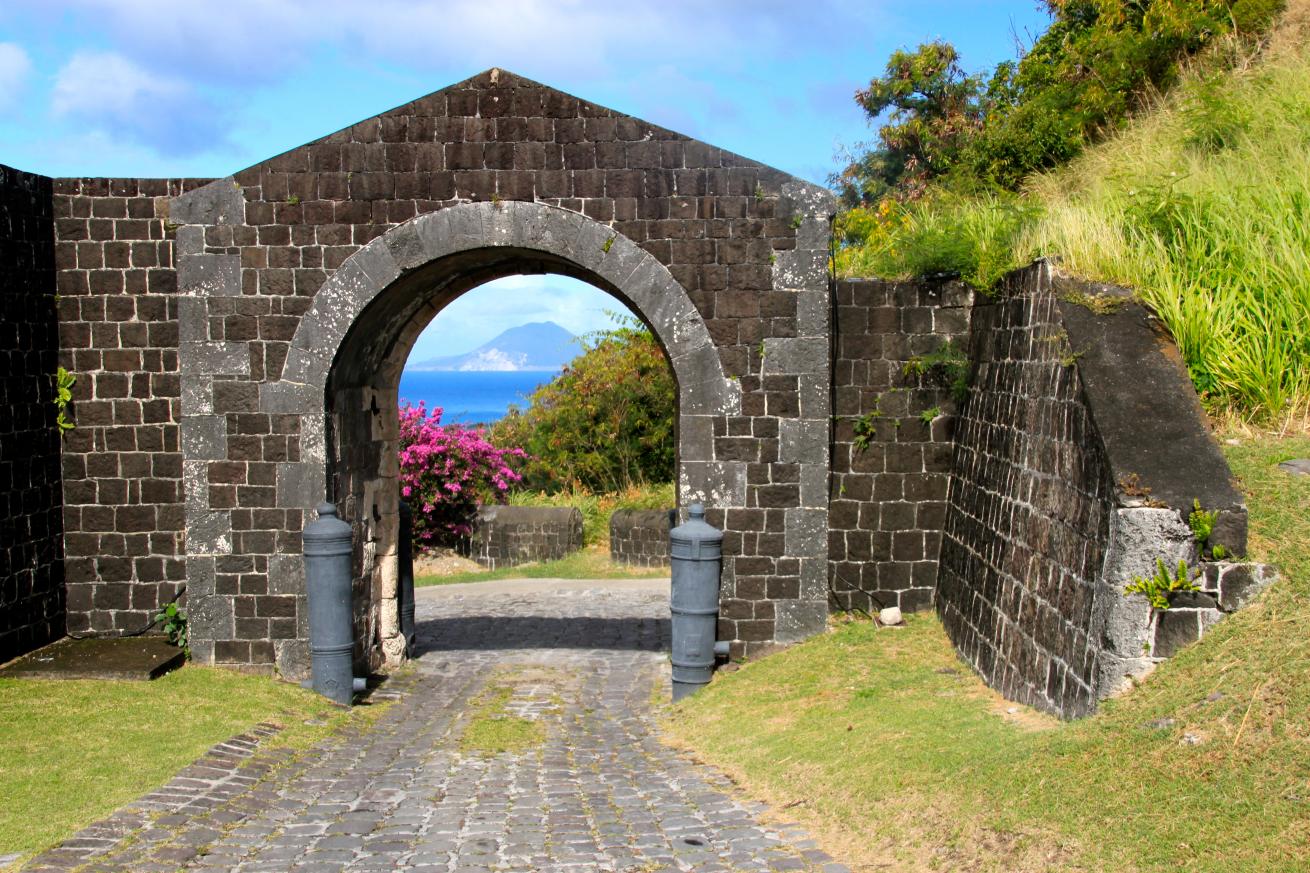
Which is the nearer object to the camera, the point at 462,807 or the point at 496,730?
the point at 462,807

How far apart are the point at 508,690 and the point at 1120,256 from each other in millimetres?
5904

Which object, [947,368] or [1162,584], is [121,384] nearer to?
[947,368]

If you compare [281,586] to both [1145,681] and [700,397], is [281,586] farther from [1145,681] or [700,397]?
[1145,681]

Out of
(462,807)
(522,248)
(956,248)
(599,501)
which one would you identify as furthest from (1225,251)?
(599,501)

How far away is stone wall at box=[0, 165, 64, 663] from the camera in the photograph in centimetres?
905

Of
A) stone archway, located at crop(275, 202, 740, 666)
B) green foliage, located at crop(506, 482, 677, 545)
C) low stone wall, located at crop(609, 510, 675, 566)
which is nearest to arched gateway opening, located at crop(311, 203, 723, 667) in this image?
stone archway, located at crop(275, 202, 740, 666)

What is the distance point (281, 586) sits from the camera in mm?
9344

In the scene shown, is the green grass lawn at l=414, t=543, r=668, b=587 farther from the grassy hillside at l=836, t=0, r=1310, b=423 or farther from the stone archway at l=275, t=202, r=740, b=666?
the stone archway at l=275, t=202, r=740, b=666

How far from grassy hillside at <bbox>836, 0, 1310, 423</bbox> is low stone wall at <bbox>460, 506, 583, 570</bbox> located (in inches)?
333

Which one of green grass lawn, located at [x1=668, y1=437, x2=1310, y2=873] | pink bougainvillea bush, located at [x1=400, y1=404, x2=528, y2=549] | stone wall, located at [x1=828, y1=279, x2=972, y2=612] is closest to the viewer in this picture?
green grass lawn, located at [x1=668, y1=437, x2=1310, y2=873]

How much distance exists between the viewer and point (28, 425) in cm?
932

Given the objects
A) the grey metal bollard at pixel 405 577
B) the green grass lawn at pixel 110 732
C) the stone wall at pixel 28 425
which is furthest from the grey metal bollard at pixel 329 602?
the stone wall at pixel 28 425

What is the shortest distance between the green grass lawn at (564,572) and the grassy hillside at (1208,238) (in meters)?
7.39

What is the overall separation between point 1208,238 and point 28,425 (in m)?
8.90
